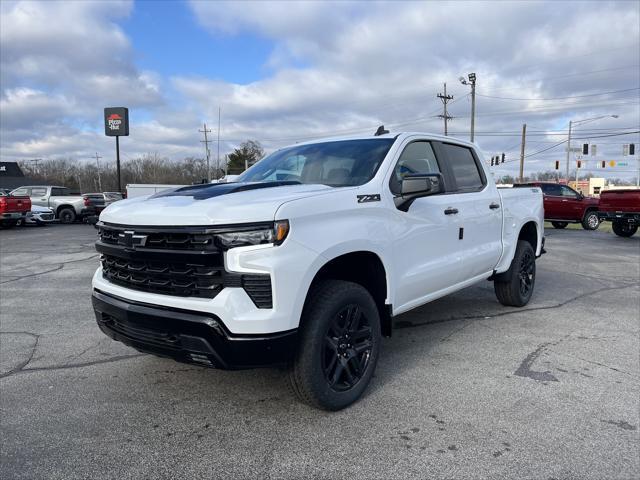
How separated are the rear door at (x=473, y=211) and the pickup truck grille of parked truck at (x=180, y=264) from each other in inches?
93.5

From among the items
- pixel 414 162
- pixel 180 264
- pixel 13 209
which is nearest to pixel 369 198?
pixel 414 162

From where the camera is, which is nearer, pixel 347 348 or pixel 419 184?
pixel 347 348

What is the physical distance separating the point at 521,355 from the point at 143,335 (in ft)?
10.6

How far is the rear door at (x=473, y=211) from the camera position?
4.59m

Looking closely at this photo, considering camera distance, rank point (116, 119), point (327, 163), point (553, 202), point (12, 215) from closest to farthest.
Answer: point (327, 163) → point (12, 215) → point (553, 202) → point (116, 119)

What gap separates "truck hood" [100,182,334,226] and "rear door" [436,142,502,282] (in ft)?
5.93

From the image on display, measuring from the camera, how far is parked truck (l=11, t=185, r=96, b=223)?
929 inches

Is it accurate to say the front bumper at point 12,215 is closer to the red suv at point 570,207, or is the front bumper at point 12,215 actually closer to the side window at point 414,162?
the side window at point 414,162

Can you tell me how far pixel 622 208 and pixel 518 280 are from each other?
1164cm

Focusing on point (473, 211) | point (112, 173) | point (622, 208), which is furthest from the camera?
point (112, 173)

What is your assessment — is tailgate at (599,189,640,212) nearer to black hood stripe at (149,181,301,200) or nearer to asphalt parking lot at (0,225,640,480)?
asphalt parking lot at (0,225,640,480)

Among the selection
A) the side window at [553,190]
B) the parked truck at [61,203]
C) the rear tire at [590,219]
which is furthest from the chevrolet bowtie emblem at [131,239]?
the parked truck at [61,203]

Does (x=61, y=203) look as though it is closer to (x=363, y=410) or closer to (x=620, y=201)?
(x=620, y=201)

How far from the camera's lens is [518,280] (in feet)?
19.2
